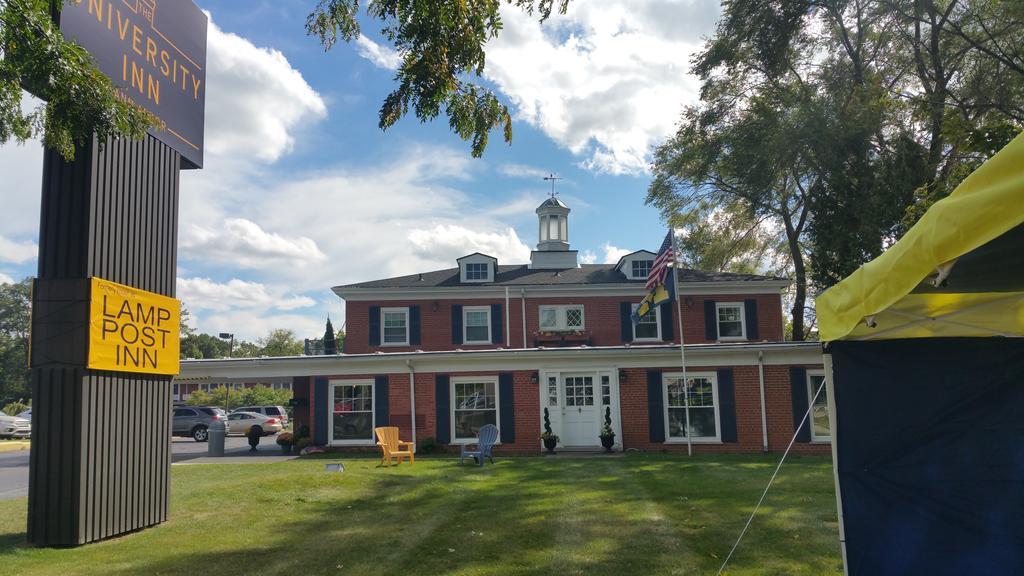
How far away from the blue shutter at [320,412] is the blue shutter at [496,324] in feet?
23.6

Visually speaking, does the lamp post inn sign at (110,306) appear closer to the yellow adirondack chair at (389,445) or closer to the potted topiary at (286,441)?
the yellow adirondack chair at (389,445)

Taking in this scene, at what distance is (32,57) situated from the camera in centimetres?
519

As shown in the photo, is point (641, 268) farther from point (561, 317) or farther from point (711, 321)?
point (561, 317)

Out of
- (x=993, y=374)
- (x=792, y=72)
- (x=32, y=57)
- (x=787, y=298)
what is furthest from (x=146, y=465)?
(x=787, y=298)

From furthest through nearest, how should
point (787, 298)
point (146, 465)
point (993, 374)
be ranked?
point (787, 298) < point (146, 465) < point (993, 374)

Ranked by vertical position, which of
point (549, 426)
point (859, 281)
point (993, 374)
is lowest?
point (549, 426)

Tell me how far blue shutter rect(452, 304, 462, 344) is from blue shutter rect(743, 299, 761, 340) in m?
10.2

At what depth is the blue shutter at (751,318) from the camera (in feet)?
83.1

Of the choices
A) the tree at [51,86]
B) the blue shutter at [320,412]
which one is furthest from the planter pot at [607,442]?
the tree at [51,86]

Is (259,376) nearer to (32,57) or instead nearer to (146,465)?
(146,465)

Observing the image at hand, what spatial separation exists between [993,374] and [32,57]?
7.15 m

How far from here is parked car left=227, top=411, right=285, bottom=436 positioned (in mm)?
32094

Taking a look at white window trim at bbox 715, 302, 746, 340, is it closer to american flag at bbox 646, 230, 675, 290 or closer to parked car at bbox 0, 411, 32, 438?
american flag at bbox 646, 230, 675, 290

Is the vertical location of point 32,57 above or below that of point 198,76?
A: below
